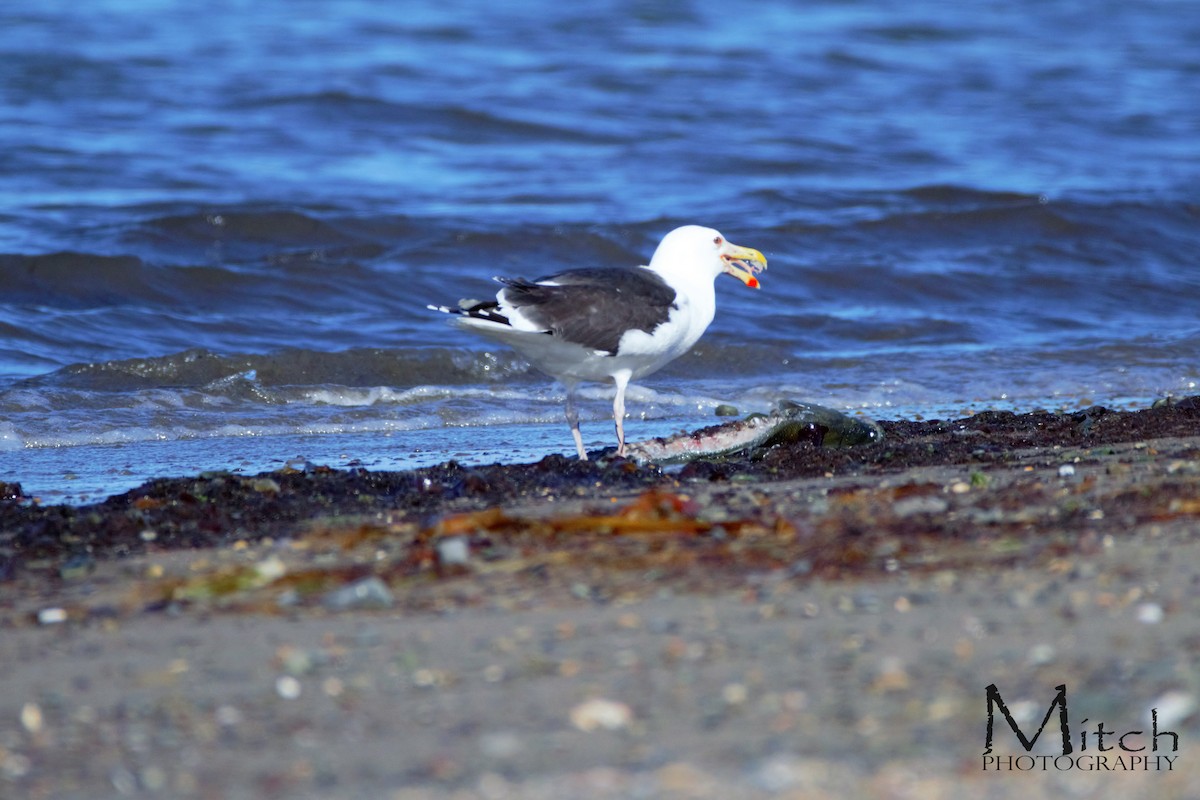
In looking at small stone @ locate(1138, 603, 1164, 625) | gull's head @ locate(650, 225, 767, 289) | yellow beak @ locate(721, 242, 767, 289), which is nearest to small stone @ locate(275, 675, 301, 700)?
small stone @ locate(1138, 603, 1164, 625)

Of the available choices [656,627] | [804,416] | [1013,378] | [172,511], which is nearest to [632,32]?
[1013,378]

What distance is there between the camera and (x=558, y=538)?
13.3ft

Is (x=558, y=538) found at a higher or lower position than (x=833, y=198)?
lower

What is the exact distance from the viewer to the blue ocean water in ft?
27.7

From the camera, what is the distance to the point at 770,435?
6.33 m

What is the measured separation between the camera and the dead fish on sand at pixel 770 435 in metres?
6.23

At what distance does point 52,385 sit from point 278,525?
14.3ft

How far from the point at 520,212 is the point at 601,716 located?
11.0 m

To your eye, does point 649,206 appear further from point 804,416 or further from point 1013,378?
point 804,416

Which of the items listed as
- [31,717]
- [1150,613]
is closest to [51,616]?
[31,717]

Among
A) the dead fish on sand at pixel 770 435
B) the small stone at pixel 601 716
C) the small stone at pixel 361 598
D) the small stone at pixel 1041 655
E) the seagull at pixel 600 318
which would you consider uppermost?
the seagull at pixel 600 318

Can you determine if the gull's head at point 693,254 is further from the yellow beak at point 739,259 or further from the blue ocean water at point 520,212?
the blue ocean water at point 520,212

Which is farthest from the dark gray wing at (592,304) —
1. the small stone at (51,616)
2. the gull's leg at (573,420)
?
the small stone at (51,616)

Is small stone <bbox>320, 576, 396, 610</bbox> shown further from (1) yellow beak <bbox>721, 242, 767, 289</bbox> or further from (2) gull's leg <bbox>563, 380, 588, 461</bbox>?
(1) yellow beak <bbox>721, 242, 767, 289</bbox>
